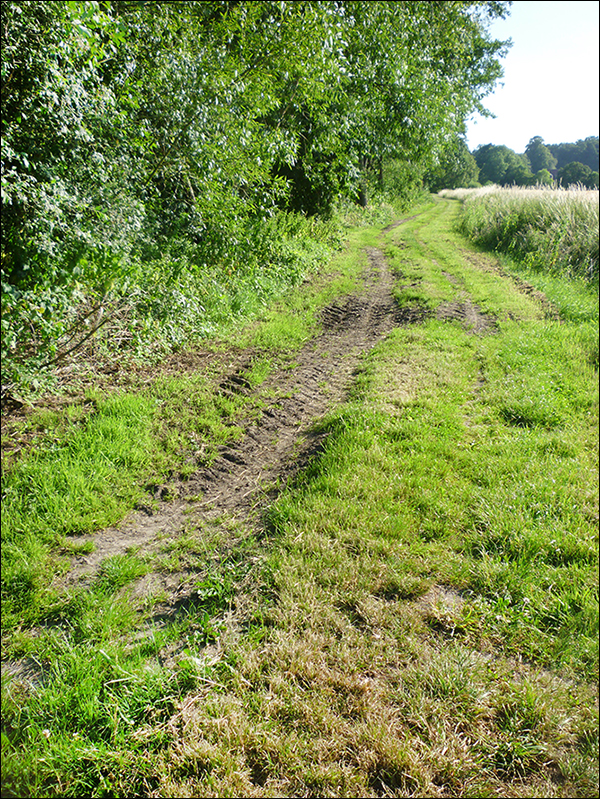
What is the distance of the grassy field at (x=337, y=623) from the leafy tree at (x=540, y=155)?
52.5m

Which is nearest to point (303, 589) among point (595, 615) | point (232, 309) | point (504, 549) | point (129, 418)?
point (504, 549)

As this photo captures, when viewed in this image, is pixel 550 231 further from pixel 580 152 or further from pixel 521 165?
pixel 521 165

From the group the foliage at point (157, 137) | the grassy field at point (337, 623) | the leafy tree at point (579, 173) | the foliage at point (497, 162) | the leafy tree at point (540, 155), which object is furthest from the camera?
the foliage at point (497, 162)

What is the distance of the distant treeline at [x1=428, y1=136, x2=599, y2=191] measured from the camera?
24094 millimetres

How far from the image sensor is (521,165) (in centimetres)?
6706

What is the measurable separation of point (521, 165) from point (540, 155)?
58.7 feet

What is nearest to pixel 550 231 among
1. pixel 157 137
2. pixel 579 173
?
pixel 157 137

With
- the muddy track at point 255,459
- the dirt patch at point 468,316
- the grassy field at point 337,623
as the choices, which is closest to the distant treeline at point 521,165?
the dirt patch at point 468,316

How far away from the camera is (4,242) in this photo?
15.1 feet

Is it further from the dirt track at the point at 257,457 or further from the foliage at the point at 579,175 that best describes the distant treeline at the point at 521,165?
the dirt track at the point at 257,457

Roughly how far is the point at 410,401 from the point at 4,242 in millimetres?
4741

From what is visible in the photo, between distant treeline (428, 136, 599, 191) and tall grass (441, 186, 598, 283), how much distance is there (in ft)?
8.49

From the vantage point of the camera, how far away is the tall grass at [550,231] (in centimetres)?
1031

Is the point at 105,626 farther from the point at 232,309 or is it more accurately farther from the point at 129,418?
the point at 232,309
